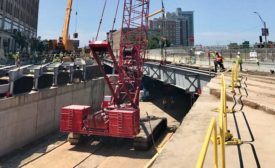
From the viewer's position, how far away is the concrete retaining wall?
Result: 22359 mm

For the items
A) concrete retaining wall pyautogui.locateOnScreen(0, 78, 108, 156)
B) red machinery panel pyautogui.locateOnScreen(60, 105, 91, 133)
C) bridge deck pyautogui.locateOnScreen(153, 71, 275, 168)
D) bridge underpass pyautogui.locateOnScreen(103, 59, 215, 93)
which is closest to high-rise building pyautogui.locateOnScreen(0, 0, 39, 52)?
concrete retaining wall pyautogui.locateOnScreen(0, 78, 108, 156)

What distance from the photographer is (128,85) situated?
111 feet

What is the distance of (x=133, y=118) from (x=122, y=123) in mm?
A: 981

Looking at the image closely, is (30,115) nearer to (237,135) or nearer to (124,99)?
(124,99)

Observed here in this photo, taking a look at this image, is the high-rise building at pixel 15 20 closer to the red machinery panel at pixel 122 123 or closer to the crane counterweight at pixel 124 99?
the crane counterweight at pixel 124 99

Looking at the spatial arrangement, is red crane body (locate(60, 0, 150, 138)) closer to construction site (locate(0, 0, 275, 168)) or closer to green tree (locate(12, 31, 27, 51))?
construction site (locate(0, 0, 275, 168))

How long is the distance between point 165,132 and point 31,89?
1430 centimetres

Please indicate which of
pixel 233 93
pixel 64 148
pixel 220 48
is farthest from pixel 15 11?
pixel 233 93

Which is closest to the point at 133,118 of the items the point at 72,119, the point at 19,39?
the point at 72,119

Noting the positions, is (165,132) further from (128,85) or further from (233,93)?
(233,93)

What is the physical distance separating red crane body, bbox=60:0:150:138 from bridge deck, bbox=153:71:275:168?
11.3m

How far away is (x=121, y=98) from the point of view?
31.3 meters

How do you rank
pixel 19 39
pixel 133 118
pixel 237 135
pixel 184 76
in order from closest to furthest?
pixel 237 135
pixel 133 118
pixel 184 76
pixel 19 39

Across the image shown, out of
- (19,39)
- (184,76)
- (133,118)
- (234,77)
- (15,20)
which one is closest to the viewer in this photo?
(234,77)
